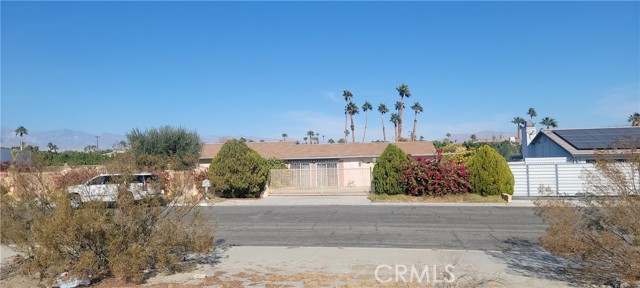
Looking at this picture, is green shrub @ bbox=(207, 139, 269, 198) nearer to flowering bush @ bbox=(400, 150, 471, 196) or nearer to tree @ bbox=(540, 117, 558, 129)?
flowering bush @ bbox=(400, 150, 471, 196)

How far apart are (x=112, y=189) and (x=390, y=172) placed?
60.1 feet

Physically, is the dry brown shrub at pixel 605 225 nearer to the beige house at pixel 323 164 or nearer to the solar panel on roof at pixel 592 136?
the beige house at pixel 323 164

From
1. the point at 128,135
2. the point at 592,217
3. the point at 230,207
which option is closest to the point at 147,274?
the point at 592,217

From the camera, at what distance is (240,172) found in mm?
26000

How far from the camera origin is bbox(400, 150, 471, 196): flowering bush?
933 inches

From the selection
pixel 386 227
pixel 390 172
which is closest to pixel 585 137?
pixel 390 172

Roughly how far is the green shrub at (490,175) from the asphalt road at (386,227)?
3207 mm

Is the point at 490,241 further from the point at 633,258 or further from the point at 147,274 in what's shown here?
the point at 147,274

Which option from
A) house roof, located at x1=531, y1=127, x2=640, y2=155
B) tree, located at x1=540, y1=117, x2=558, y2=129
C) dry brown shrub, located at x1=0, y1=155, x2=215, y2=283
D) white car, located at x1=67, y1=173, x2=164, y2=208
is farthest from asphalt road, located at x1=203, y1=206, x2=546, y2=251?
tree, located at x1=540, y1=117, x2=558, y2=129

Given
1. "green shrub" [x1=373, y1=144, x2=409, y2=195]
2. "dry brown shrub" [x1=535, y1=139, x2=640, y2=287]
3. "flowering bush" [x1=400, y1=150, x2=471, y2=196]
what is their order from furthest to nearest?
"green shrub" [x1=373, y1=144, x2=409, y2=195], "flowering bush" [x1=400, y1=150, x2=471, y2=196], "dry brown shrub" [x1=535, y1=139, x2=640, y2=287]

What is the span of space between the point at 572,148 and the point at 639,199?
891 inches

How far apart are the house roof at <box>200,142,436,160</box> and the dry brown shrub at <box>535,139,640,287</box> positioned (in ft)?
101

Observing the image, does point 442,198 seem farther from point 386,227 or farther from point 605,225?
point 605,225

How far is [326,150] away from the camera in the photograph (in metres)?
40.6
